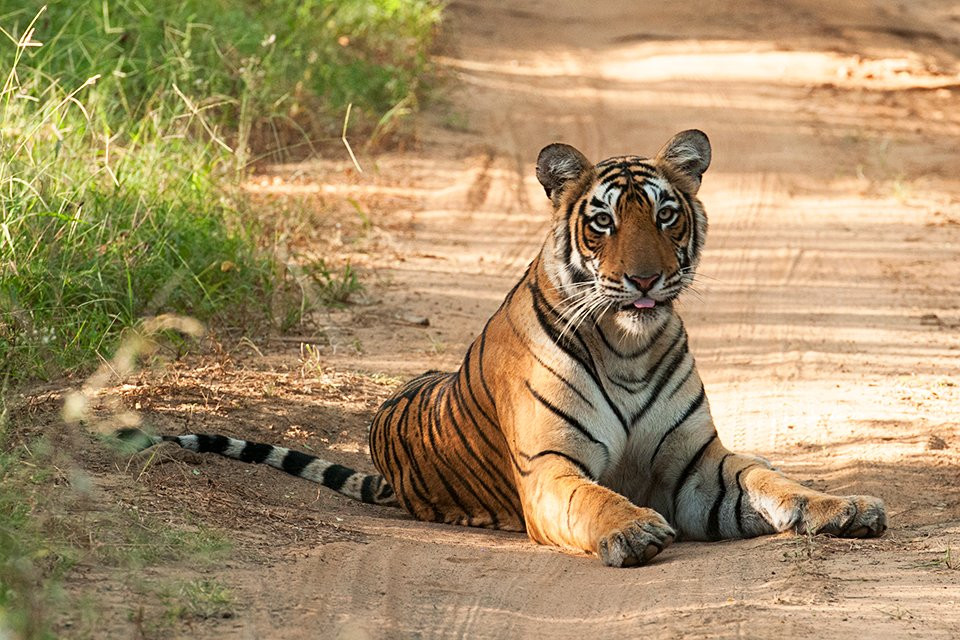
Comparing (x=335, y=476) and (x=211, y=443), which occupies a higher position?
(x=211, y=443)

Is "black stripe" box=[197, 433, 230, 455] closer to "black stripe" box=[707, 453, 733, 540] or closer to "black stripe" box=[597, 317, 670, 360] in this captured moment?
"black stripe" box=[597, 317, 670, 360]

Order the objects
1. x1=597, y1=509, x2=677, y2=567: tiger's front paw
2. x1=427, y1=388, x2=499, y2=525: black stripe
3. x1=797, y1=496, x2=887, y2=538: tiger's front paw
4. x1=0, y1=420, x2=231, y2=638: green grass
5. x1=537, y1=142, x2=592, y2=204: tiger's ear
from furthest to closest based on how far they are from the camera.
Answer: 1. x1=427, y1=388, x2=499, y2=525: black stripe
2. x1=537, y1=142, x2=592, y2=204: tiger's ear
3. x1=797, y1=496, x2=887, y2=538: tiger's front paw
4. x1=597, y1=509, x2=677, y2=567: tiger's front paw
5. x1=0, y1=420, x2=231, y2=638: green grass

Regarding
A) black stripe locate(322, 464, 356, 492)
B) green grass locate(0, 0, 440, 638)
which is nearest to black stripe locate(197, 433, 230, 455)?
black stripe locate(322, 464, 356, 492)

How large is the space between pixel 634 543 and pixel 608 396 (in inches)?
26.6

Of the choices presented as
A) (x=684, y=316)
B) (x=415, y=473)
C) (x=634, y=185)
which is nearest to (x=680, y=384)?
(x=634, y=185)

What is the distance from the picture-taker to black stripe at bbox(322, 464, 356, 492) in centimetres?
504

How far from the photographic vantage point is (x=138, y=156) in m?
6.95

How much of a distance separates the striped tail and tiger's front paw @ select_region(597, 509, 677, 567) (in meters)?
1.41

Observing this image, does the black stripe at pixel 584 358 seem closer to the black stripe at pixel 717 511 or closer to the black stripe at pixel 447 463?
the black stripe at pixel 717 511

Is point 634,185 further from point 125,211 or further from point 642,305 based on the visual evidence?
point 125,211

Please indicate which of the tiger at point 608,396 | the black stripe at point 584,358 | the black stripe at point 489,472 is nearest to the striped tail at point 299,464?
the tiger at point 608,396

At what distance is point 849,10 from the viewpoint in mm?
15094

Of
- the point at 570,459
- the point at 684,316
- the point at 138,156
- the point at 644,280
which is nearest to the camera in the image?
the point at 644,280

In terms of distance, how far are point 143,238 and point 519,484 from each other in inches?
107
